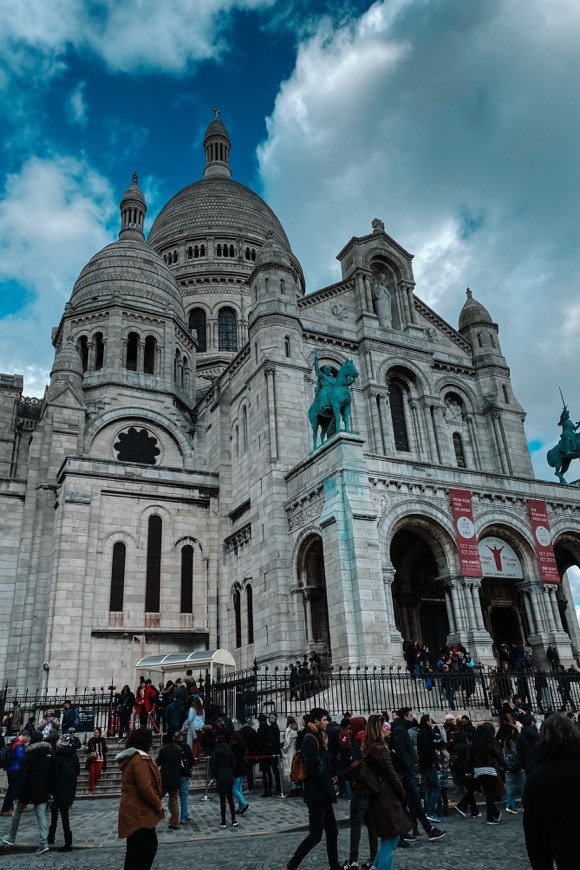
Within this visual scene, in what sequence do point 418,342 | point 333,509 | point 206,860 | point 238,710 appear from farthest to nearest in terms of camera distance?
point 418,342 → point 333,509 → point 238,710 → point 206,860

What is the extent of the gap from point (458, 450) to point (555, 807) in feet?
100

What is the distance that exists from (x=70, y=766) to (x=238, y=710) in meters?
8.91

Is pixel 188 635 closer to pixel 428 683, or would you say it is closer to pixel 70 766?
pixel 428 683

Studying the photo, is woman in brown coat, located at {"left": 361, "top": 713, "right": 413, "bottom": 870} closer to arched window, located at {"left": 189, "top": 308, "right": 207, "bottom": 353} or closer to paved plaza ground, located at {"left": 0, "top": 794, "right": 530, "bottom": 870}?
paved plaza ground, located at {"left": 0, "top": 794, "right": 530, "bottom": 870}

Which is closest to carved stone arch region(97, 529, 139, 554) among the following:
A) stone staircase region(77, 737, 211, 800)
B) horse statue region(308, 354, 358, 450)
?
horse statue region(308, 354, 358, 450)

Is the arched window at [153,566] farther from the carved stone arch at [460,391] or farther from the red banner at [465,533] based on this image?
the carved stone arch at [460,391]

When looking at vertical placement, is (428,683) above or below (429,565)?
below

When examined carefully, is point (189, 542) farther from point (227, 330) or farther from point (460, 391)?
point (227, 330)

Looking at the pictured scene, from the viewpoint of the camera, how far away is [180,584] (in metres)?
29.8

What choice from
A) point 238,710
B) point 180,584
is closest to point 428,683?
point 238,710

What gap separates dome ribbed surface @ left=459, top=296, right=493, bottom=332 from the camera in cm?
3728

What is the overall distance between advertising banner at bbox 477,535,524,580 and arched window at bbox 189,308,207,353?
2897 cm

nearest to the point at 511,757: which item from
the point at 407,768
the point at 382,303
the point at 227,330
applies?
the point at 407,768

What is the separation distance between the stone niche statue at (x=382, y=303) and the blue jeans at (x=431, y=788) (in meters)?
24.7
